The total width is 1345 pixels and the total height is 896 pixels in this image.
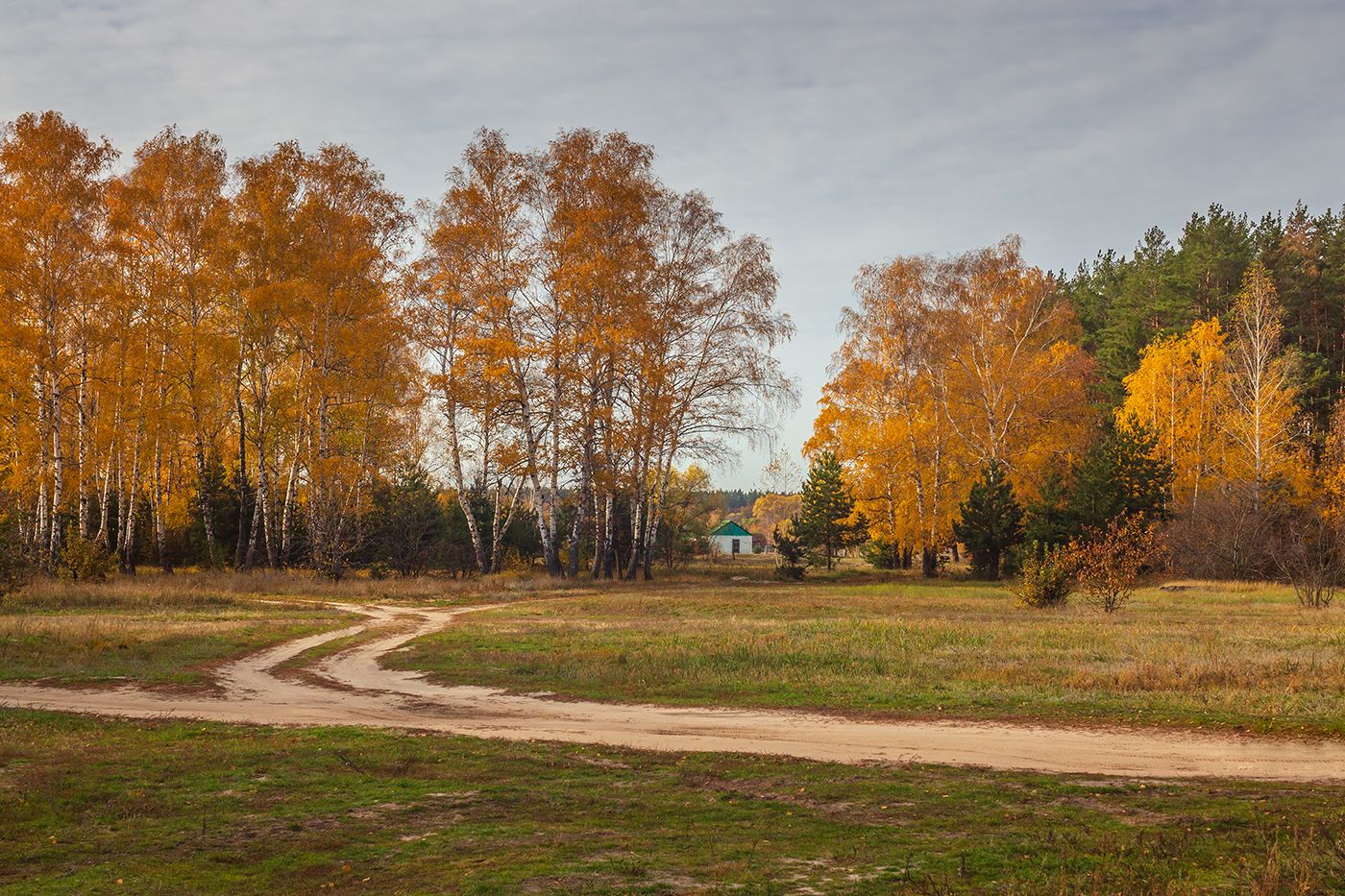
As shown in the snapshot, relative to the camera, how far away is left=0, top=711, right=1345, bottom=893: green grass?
6969mm

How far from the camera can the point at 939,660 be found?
18.7 meters

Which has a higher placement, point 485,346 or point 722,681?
point 485,346

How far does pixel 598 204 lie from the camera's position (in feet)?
119

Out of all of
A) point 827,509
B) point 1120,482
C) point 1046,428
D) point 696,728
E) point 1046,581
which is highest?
point 1046,428

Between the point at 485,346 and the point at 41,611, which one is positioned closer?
the point at 41,611

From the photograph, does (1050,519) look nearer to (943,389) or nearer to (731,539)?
(943,389)

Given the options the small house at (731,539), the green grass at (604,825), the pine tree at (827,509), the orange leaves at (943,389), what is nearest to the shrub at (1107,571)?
the orange leaves at (943,389)

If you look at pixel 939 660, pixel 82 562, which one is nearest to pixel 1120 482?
pixel 939 660

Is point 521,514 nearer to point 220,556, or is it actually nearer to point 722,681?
point 220,556

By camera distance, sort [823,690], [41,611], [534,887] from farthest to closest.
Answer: [41,611] → [823,690] → [534,887]

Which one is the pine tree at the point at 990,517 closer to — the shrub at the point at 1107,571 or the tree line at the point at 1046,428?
the tree line at the point at 1046,428

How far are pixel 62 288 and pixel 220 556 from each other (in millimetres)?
11687

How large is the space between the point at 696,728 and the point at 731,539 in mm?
88689

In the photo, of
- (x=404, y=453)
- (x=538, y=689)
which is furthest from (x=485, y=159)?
(x=538, y=689)
